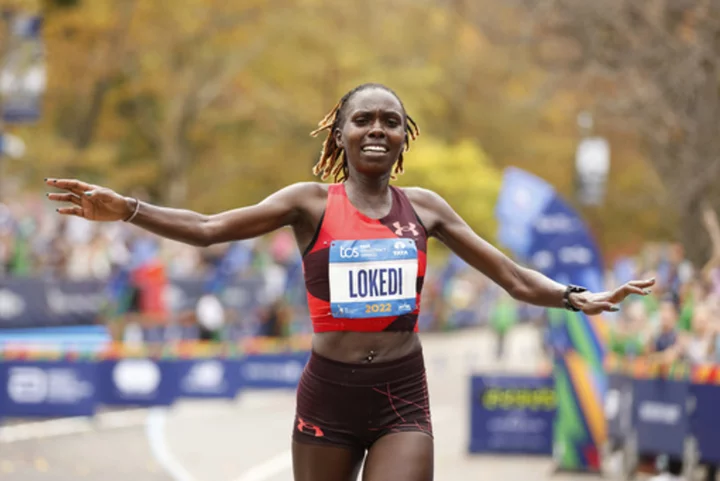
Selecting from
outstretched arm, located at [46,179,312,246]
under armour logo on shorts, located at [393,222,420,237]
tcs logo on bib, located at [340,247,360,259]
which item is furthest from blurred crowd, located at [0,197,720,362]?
outstretched arm, located at [46,179,312,246]

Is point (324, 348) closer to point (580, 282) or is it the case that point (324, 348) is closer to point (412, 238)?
point (412, 238)

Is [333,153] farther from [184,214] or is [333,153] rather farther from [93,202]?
[93,202]

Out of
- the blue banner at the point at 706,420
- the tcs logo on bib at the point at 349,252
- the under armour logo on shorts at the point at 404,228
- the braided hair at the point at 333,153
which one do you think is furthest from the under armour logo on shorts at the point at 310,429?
the blue banner at the point at 706,420

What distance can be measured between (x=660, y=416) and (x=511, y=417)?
9.35ft

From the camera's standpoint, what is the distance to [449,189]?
148ft

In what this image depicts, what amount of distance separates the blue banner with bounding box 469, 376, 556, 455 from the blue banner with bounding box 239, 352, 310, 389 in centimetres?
658

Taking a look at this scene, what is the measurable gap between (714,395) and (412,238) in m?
6.79

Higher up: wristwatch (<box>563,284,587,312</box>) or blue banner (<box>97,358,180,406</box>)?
wristwatch (<box>563,284,587,312</box>)

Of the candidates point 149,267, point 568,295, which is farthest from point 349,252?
point 149,267

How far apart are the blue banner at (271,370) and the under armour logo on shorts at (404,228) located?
15.7m

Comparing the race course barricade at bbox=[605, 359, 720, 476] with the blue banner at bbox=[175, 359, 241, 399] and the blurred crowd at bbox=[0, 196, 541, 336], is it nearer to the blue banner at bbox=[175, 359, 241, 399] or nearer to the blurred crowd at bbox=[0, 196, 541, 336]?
the blue banner at bbox=[175, 359, 241, 399]

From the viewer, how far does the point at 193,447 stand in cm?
1452

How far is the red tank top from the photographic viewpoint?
518 cm

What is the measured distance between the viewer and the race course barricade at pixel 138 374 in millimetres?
16359
